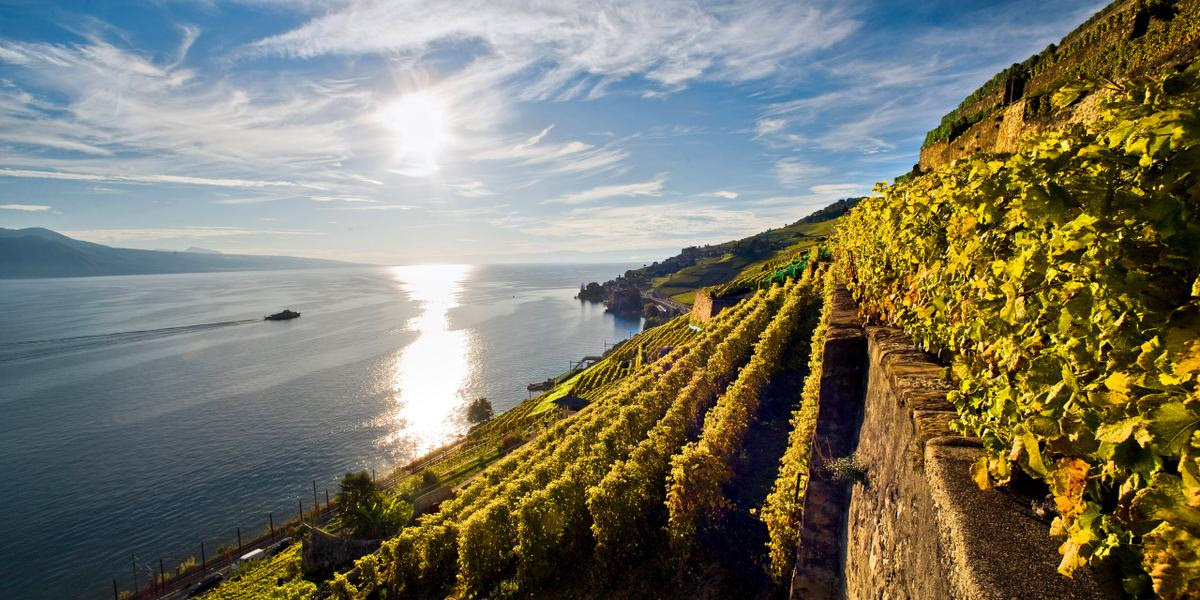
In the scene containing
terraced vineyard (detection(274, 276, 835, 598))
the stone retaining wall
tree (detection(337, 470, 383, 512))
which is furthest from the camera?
tree (detection(337, 470, 383, 512))

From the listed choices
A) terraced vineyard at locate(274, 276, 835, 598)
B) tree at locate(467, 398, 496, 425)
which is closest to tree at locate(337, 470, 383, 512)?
terraced vineyard at locate(274, 276, 835, 598)

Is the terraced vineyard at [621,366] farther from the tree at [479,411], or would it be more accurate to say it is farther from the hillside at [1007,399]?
the hillside at [1007,399]

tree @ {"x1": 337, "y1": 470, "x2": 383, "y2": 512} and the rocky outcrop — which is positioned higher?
tree @ {"x1": 337, "y1": 470, "x2": 383, "y2": 512}

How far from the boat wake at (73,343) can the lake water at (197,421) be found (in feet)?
2.79

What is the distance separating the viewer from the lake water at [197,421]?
165ft

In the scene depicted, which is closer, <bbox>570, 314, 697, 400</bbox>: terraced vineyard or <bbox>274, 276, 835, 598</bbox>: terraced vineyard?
<bbox>274, 276, 835, 598</bbox>: terraced vineyard

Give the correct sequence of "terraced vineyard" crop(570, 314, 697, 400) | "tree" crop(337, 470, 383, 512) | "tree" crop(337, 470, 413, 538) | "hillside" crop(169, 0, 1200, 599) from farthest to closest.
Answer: "terraced vineyard" crop(570, 314, 697, 400) < "tree" crop(337, 470, 383, 512) < "tree" crop(337, 470, 413, 538) < "hillside" crop(169, 0, 1200, 599)

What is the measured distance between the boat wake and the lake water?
850 mm

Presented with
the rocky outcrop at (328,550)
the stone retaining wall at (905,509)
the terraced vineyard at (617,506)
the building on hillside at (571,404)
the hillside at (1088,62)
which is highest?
the hillside at (1088,62)

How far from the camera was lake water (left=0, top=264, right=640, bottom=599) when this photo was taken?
50.2m

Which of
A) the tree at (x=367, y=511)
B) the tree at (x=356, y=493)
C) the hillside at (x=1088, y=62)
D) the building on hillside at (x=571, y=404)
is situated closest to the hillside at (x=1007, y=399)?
the hillside at (x=1088, y=62)

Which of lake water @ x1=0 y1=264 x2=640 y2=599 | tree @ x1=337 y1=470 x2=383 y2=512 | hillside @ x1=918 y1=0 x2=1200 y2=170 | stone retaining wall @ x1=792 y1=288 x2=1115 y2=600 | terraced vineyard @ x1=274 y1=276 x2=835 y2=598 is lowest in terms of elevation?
lake water @ x1=0 y1=264 x2=640 y2=599

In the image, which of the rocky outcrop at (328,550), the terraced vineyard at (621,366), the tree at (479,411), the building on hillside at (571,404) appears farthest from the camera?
the tree at (479,411)

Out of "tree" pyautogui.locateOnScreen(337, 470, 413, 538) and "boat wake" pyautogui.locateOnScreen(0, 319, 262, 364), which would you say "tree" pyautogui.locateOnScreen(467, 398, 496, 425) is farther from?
"boat wake" pyautogui.locateOnScreen(0, 319, 262, 364)
